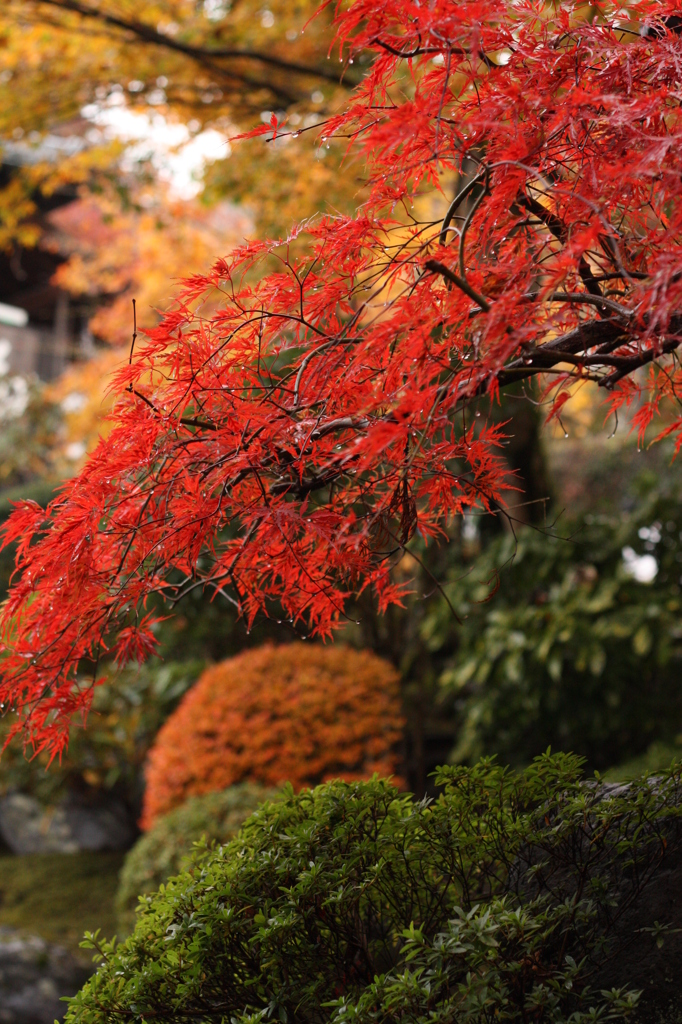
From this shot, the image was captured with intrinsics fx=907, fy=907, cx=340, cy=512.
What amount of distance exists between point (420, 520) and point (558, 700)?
3.56 m

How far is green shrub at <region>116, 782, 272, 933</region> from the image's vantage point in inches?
159

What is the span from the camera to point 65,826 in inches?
251

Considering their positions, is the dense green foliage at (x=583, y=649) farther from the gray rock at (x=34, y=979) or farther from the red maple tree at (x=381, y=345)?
the red maple tree at (x=381, y=345)

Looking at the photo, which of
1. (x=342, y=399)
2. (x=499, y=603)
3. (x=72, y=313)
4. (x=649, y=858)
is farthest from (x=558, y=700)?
(x=72, y=313)

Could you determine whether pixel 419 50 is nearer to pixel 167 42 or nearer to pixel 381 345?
pixel 381 345

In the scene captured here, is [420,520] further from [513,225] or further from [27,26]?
[27,26]

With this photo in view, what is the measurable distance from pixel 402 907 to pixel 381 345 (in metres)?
1.35

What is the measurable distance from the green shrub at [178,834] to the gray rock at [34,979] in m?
0.30

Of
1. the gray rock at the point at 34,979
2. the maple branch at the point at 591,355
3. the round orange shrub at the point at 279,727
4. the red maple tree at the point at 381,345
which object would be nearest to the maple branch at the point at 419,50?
the red maple tree at the point at 381,345

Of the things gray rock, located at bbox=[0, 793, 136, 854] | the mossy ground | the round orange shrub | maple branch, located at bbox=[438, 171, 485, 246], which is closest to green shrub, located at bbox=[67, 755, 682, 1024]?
maple branch, located at bbox=[438, 171, 485, 246]

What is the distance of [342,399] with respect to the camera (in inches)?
72.5

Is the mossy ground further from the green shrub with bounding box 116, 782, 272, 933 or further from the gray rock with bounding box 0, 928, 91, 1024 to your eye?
the green shrub with bounding box 116, 782, 272, 933

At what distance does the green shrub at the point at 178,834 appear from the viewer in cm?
405

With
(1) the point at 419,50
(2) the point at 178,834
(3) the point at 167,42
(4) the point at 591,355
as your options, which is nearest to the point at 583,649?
(2) the point at 178,834
